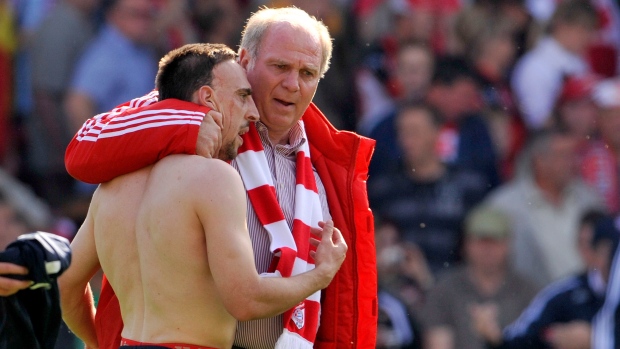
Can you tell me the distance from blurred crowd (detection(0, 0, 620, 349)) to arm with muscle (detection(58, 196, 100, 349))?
365 cm

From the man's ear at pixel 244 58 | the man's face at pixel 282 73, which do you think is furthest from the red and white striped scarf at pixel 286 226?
the man's ear at pixel 244 58

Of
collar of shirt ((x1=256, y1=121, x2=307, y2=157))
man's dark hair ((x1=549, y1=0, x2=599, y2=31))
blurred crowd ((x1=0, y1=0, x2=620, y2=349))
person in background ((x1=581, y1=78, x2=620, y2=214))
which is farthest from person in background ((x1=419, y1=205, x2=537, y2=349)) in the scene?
collar of shirt ((x1=256, y1=121, x2=307, y2=157))

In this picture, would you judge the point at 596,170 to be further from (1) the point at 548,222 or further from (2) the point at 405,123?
(2) the point at 405,123

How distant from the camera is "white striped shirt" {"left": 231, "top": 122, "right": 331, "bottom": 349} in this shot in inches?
166

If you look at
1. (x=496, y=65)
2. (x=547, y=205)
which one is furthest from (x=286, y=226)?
(x=496, y=65)

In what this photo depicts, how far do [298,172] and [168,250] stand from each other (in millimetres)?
748

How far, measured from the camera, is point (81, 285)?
14.4ft

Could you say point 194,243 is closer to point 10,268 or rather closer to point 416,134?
point 10,268

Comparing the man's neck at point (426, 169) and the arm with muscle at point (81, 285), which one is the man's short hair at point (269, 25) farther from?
the man's neck at point (426, 169)

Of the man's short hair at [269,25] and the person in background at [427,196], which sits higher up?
the man's short hair at [269,25]

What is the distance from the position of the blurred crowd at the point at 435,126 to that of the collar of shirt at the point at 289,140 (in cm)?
357

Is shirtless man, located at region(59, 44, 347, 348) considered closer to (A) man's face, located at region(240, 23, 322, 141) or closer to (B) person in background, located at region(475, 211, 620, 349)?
(A) man's face, located at region(240, 23, 322, 141)

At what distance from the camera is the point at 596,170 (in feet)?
29.1

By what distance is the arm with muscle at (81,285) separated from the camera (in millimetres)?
4266
